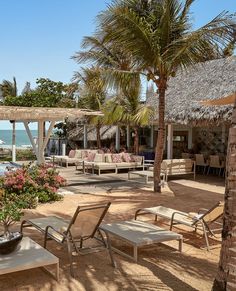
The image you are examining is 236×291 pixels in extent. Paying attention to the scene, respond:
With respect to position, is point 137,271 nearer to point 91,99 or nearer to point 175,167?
point 175,167

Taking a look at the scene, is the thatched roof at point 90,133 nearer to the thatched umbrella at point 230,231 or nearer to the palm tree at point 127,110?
the palm tree at point 127,110

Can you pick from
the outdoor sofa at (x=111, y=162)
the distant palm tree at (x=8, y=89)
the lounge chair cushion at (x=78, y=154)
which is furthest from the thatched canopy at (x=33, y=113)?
the distant palm tree at (x=8, y=89)

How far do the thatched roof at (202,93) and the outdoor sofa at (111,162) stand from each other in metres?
2.44

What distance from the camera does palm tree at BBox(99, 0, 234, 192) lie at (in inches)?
387

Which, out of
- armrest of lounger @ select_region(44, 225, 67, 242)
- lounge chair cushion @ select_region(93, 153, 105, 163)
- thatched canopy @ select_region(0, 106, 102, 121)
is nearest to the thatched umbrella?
armrest of lounger @ select_region(44, 225, 67, 242)

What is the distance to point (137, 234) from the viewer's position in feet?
18.3

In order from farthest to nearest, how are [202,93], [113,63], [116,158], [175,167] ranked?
[116,158], [202,93], [175,167], [113,63]

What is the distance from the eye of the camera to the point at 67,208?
884 cm

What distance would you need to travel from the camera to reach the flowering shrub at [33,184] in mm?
9188

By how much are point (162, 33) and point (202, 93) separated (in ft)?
20.5

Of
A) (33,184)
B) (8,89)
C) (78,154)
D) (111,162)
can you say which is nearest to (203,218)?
(33,184)

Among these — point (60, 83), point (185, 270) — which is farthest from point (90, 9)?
point (60, 83)

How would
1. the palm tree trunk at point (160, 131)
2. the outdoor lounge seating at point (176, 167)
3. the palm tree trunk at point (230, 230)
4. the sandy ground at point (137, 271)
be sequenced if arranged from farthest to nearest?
the outdoor lounge seating at point (176, 167)
the palm tree trunk at point (160, 131)
the sandy ground at point (137, 271)
the palm tree trunk at point (230, 230)

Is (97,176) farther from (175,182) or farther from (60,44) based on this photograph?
(60,44)
